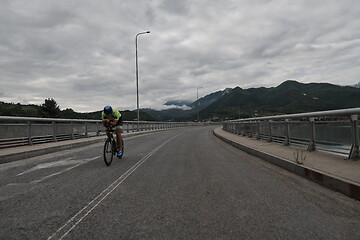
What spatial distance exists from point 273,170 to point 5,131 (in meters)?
10.9

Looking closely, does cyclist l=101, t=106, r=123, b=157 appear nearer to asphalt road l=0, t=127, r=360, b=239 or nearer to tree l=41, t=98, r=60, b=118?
asphalt road l=0, t=127, r=360, b=239

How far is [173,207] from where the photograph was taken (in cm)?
366

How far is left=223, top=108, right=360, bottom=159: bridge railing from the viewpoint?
605cm

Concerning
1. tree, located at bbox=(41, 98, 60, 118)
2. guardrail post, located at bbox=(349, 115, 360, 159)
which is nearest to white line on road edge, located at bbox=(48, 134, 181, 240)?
guardrail post, located at bbox=(349, 115, 360, 159)

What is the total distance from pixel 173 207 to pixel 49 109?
276 feet

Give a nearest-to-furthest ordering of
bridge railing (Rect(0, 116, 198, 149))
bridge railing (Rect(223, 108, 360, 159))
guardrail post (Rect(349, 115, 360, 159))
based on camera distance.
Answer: guardrail post (Rect(349, 115, 360, 159)), bridge railing (Rect(223, 108, 360, 159)), bridge railing (Rect(0, 116, 198, 149))

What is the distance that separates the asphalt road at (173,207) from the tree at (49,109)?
79.7 meters

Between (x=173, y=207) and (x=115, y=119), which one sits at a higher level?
(x=115, y=119)

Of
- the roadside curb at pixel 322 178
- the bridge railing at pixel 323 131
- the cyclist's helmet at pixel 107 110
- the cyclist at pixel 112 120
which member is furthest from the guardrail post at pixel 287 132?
the cyclist's helmet at pixel 107 110

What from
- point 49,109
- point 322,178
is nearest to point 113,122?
point 322,178

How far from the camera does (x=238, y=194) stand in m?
4.30

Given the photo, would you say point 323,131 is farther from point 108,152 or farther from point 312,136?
point 108,152

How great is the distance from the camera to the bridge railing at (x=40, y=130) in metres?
10.6

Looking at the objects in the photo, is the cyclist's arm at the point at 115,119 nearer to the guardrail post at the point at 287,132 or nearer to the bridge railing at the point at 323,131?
the bridge railing at the point at 323,131
